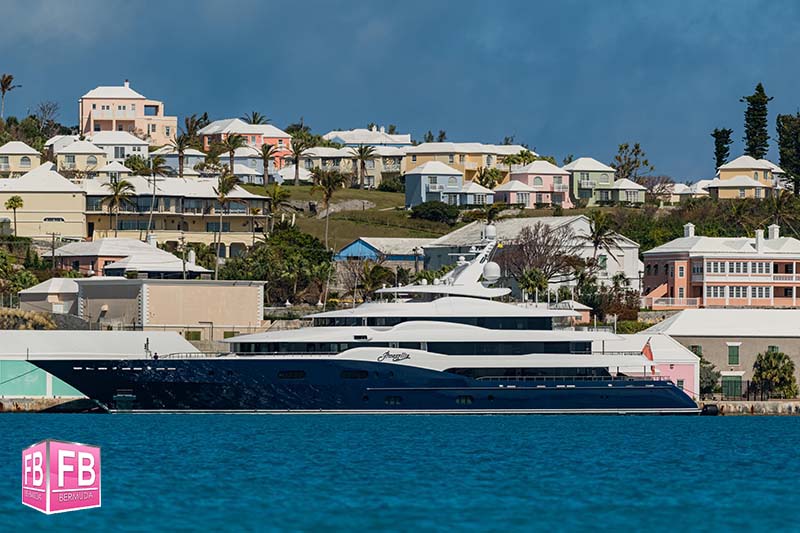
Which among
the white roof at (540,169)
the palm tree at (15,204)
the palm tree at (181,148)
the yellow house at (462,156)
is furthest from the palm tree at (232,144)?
the palm tree at (15,204)

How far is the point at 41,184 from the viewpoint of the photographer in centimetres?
10600

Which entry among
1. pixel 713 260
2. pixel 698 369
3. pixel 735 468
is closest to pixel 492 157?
pixel 713 260

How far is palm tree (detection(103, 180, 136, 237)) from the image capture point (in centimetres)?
10469

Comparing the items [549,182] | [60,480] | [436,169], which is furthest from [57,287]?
[549,182]

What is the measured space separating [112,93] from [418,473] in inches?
4813

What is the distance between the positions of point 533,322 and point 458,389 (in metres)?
3.47

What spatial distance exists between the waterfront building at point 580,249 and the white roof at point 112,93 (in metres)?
63.7

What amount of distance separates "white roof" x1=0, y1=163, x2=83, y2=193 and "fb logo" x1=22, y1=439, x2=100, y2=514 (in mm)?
73596

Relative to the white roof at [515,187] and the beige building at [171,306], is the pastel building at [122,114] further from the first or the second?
the beige building at [171,306]

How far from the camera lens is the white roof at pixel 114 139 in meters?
137

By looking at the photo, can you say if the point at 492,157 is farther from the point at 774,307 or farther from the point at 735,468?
the point at 735,468

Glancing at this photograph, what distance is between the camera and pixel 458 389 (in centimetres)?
5378

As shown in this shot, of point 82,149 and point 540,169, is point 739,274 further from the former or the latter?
point 82,149

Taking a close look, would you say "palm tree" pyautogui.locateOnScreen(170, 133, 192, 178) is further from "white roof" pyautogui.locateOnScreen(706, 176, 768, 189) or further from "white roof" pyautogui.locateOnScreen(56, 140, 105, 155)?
"white roof" pyautogui.locateOnScreen(706, 176, 768, 189)
